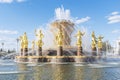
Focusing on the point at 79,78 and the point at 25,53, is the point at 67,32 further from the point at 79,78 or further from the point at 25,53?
the point at 79,78

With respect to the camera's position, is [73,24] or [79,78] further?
[73,24]

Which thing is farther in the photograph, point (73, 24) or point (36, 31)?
point (73, 24)

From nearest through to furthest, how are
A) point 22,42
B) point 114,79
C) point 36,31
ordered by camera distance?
point 114,79, point 36,31, point 22,42

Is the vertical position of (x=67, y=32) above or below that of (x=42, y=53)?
above

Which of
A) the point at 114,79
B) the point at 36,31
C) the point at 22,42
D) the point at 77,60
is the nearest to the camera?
the point at 114,79

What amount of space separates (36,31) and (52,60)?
962 centimetres

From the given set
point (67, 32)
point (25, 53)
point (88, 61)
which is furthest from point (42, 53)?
point (88, 61)

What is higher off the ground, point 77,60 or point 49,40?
point 49,40

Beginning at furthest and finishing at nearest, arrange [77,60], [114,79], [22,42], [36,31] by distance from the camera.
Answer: [22,42]
[36,31]
[77,60]
[114,79]

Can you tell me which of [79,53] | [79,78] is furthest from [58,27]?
[79,78]

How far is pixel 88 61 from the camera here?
190 feet

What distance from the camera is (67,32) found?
7031 centimetres

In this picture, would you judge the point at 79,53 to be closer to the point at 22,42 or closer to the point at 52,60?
the point at 52,60

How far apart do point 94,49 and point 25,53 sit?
1612 centimetres
